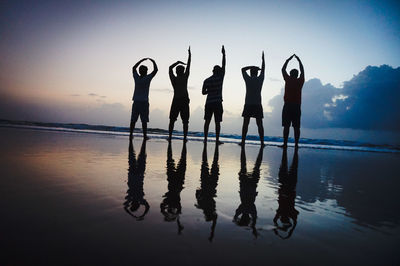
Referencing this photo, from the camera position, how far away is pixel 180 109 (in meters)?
7.44

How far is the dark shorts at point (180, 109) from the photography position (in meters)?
7.41

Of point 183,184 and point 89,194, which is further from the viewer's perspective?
point 183,184

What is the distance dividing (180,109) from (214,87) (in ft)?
4.03

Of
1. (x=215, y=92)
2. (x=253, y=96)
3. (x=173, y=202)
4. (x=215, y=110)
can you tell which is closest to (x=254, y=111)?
(x=253, y=96)

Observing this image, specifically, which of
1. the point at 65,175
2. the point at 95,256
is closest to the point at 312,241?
the point at 95,256

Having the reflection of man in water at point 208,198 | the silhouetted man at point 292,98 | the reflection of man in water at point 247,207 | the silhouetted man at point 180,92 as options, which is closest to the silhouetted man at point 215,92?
the silhouetted man at point 180,92

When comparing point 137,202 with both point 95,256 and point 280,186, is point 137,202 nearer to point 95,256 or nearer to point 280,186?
point 95,256

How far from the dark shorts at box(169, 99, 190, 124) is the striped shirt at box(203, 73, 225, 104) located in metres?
0.68

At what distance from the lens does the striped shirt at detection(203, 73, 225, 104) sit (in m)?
7.27

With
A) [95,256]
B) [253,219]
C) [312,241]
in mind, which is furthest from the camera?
[253,219]

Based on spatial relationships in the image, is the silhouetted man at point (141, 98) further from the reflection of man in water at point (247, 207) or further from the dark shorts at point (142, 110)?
the reflection of man in water at point (247, 207)

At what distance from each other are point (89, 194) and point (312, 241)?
4.38ft

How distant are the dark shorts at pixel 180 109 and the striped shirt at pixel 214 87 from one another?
2.22 feet

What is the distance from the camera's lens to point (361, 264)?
0.91 m
